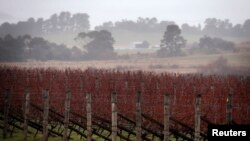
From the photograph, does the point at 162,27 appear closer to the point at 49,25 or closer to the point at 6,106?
the point at 49,25

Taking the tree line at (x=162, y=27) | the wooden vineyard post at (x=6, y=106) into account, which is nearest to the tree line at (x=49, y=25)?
the tree line at (x=162, y=27)

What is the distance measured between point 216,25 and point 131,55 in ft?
227

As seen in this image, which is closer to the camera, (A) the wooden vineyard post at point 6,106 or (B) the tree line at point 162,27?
(A) the wooden vineyard post at point 6,106

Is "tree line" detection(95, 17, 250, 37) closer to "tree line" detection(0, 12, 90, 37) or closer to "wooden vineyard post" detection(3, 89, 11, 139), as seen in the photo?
"tree line" detection(0, 12, 90, 37)

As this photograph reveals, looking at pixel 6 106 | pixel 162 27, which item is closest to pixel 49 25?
pixel 162 27

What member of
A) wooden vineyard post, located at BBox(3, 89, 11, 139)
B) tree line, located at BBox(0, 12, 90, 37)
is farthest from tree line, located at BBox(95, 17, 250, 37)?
wooden vineyard post, located at BBox(3, 89, 11, 139)

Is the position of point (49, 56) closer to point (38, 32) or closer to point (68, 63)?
point (68, 63)

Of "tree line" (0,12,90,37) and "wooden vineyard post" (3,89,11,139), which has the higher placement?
"tree line" (0,12,90,37)

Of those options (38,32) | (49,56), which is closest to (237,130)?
(49,56)

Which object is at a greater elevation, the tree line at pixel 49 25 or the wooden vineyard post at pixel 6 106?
the tree line at pixel 49 25

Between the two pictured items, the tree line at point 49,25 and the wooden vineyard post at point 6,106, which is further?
the tree line at point 49,25

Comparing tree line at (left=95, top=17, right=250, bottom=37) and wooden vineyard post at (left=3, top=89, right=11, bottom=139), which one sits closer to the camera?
wooden vineyard post at (left=3, top=89, right=11, bottom=139)

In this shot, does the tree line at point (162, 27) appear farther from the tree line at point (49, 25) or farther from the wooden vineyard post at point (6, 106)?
the wooden vineyard post at point (6, 106)

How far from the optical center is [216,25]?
139375mm
